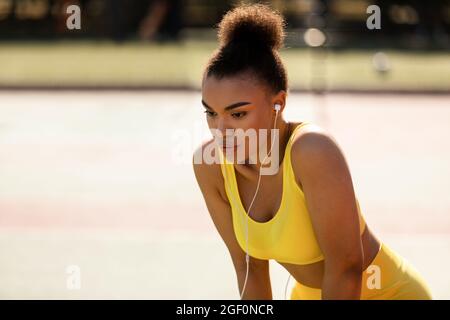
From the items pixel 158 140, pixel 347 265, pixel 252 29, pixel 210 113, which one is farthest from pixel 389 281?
pixel 158 140

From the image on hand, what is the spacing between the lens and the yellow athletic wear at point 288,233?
294 cm

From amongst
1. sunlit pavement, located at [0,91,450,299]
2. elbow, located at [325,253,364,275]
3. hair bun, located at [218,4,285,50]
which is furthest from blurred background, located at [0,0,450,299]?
elbow, located at [325,253,364,275]

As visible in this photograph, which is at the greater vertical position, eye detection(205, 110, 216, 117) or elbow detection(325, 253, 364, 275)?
eye detection(205, 110, 216, 117)

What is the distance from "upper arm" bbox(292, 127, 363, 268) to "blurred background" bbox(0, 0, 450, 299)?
1116mm

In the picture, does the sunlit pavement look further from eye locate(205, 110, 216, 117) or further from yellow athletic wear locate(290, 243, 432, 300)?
eye locate(205, 110, 216, 117)

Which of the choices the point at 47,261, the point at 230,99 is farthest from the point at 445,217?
the point at 230,99

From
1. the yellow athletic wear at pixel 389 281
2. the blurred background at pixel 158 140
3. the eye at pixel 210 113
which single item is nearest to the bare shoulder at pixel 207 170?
the eye at pixel 210 113

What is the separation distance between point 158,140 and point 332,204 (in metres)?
8.86

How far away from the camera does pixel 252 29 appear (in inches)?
116

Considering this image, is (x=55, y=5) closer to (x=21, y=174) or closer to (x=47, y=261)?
(x=21, y=174)

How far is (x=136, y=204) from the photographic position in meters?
7.95

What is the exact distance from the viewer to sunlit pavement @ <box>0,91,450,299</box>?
19.4 ft

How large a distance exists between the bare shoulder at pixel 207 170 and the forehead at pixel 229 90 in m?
0.30

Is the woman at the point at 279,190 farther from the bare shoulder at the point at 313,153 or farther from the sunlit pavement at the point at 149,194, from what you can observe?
the sunlit pavement at the point at 149,194
